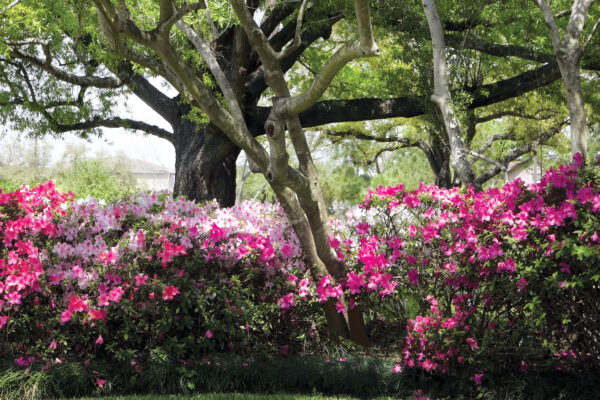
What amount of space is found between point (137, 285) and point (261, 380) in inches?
53.1

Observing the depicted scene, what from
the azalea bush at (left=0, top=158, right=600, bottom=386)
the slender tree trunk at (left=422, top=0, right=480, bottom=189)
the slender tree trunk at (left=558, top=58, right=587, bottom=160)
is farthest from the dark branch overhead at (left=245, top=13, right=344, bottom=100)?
the azalea bush at (left=0, top=158, right=600, bottom=386)

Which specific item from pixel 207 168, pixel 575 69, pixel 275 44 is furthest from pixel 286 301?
pixel 275 44

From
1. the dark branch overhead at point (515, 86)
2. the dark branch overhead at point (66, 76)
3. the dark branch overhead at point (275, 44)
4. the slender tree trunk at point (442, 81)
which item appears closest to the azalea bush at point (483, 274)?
the slender tree trunk at point (442, 81)

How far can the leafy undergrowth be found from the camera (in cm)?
448

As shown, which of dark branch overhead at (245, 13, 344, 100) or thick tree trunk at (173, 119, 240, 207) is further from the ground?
dark branch overhead at (245, 13, 344, 100)

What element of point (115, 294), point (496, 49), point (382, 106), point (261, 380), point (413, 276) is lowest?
point (261, 380)

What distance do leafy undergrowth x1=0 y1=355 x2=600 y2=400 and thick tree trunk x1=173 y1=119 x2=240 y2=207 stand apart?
6110 millimetres

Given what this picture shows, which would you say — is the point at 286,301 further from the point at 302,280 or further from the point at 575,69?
the point at 575,69

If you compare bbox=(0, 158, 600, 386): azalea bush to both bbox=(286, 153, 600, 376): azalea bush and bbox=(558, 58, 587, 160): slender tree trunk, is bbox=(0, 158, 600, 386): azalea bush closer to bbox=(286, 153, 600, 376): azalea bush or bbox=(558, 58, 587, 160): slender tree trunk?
bbox=(286, 153, 600, 376): azalea bush

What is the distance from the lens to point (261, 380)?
189 inches

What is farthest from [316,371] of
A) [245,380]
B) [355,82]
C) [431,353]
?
[355,82]

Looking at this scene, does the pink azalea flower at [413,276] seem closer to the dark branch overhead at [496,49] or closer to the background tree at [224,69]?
the background tree at [224,69]

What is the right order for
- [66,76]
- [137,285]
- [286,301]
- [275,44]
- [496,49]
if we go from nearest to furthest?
[137,285]
[286,301]
[66,76]
[275,44]
[496,49]

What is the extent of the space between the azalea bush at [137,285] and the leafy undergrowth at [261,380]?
14cm
